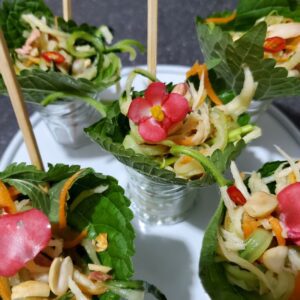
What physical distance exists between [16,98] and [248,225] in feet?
1.40

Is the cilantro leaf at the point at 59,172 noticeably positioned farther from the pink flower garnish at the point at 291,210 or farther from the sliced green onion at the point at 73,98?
the pink flower garnish at the point at 291,210

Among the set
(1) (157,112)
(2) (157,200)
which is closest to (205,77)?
(1) (157,112)

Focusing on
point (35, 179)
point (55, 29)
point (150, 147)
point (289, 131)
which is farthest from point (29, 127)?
point (289, 131)

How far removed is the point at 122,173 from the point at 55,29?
1.30 ft

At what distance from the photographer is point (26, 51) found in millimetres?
1111

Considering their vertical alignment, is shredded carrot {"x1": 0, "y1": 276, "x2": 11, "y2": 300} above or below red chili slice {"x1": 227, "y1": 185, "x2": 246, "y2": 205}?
below

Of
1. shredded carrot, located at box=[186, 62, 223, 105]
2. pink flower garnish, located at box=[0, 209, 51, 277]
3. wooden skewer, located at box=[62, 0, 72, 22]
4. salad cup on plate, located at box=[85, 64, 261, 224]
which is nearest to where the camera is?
pink flower garnish, located at box=[0, 209, 51, 277]

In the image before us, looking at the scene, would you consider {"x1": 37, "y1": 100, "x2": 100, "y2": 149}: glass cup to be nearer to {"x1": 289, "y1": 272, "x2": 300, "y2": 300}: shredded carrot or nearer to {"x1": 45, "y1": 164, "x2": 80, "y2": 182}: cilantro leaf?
{"x1": 45, "y1": 164, "x2": 80, "y2": 182}: cilantro leaf

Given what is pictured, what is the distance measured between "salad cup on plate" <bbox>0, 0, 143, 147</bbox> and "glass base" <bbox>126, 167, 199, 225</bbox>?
0.71 ft

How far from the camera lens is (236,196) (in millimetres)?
783

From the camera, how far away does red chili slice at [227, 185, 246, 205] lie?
78 cm

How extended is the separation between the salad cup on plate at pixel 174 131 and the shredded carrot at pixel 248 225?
4.2 inches

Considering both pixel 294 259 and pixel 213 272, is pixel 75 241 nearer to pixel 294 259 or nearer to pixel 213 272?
pixel 213 272

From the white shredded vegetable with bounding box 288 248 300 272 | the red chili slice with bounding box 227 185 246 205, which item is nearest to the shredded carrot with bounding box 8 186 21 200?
the red chili slice with bounding box 227 185 246 205
